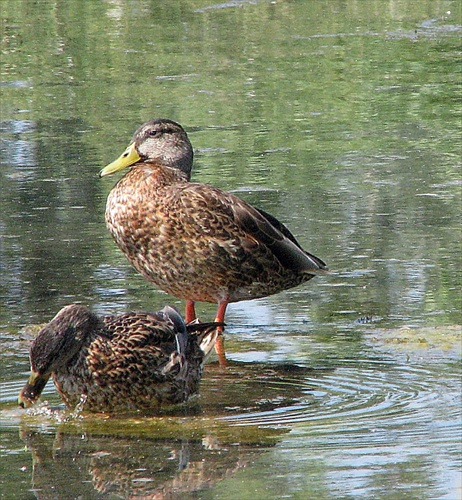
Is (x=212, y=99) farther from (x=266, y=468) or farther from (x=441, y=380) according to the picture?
(x=266, y=468)

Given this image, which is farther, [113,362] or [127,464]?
[113,362]

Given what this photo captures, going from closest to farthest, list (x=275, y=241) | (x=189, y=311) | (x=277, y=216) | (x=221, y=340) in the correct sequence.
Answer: (x=221, y=340), (x=275, y=241), (x=189, y=311), (x=277, y=216)

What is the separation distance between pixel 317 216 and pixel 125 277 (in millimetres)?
1732

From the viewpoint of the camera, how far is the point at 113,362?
6074mm

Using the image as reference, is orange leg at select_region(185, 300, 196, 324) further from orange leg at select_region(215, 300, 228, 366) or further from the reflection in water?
the reflection in water

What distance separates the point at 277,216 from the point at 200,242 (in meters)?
2.25

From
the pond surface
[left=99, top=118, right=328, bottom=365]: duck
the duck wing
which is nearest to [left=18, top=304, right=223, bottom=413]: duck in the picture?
the pond surface

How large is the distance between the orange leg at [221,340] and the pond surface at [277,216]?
0.05 meters

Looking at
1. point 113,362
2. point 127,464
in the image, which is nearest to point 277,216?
point 113,362

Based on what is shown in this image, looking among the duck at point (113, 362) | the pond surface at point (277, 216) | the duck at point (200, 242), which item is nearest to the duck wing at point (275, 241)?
the duck at point (200, 242)

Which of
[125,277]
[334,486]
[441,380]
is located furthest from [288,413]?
[125,277]

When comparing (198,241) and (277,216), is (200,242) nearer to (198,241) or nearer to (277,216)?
(198,241)

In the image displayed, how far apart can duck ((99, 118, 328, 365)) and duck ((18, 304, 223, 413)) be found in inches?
31.8

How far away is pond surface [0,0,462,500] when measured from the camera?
16.6 feet
